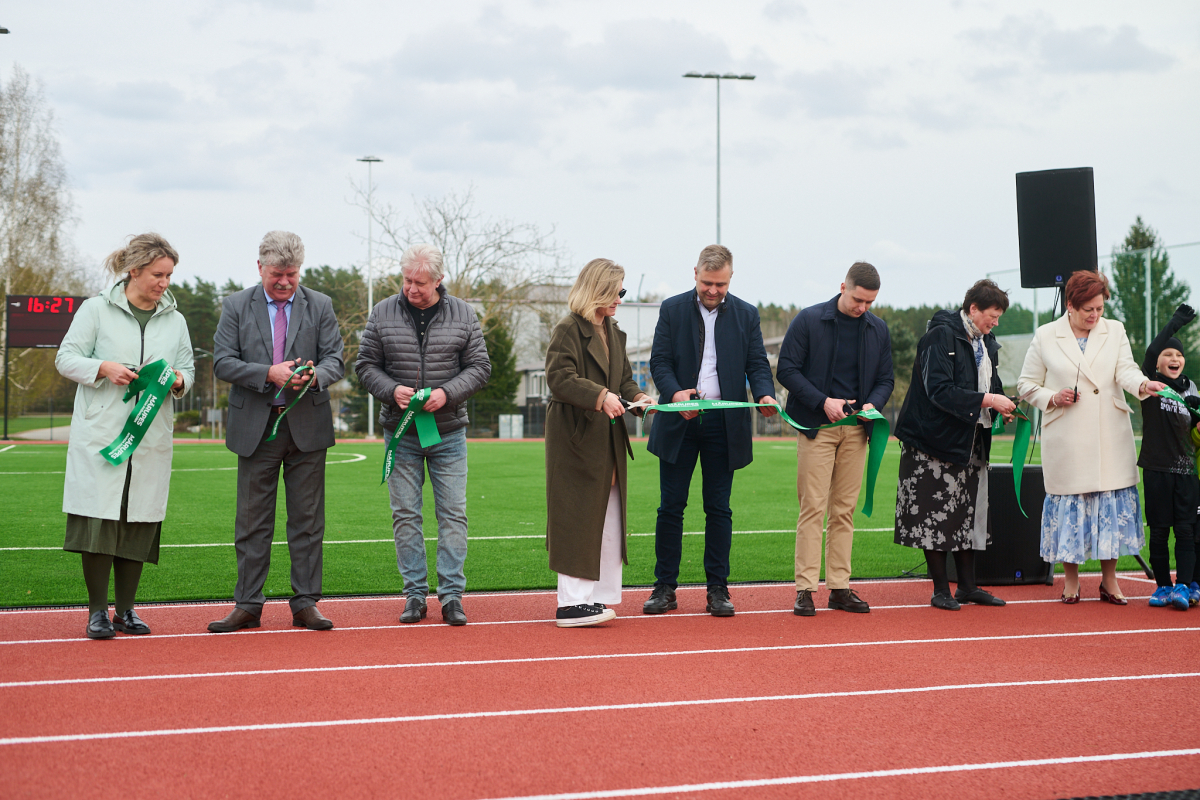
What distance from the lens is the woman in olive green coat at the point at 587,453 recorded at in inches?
234

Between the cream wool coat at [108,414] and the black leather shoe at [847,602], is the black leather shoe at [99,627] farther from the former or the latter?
the black leather shoe at [847,602]

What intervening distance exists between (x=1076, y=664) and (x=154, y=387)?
490cm

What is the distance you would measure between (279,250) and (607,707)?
→ 3137 millimetres

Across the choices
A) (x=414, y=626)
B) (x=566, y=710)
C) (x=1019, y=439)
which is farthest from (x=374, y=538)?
(x=566, y=710)

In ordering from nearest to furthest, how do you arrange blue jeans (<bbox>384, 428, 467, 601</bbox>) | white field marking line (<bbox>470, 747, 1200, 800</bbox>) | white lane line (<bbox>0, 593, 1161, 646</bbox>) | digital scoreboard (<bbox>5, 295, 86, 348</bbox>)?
white field marking line (<bbox>470, 747, 1200, 800</bbox>), white lane line (<bbox>0, 593, 1161, 646</bbox>), blue jeans (<bbox>384, 428, 467, 601</bbox>), digital scoreboard (<bbox>5, 295, 86, 348</bbox>)

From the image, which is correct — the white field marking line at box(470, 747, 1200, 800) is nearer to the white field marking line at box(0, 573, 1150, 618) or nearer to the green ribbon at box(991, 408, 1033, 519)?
the white field marking line at box(0, 573, 1150, 618)

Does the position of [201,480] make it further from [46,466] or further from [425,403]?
[425,403]

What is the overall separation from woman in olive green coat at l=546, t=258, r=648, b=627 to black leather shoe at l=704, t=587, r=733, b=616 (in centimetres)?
63

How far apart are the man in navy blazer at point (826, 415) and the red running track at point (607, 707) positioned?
45 centimetres

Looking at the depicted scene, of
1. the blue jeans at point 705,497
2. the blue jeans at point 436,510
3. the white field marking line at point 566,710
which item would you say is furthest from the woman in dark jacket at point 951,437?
the blue jeans at point 436,510

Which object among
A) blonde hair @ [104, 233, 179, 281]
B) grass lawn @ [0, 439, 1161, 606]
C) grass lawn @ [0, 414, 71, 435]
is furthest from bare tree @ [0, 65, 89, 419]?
blonde hair @ [104, 233, 179, 281]

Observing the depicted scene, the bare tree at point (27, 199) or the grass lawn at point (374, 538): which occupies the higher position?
the bare tree at point (27, 199)

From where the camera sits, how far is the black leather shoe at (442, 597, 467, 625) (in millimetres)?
5984

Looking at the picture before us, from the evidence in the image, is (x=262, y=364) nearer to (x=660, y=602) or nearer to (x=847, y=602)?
(x=660, y=602)
